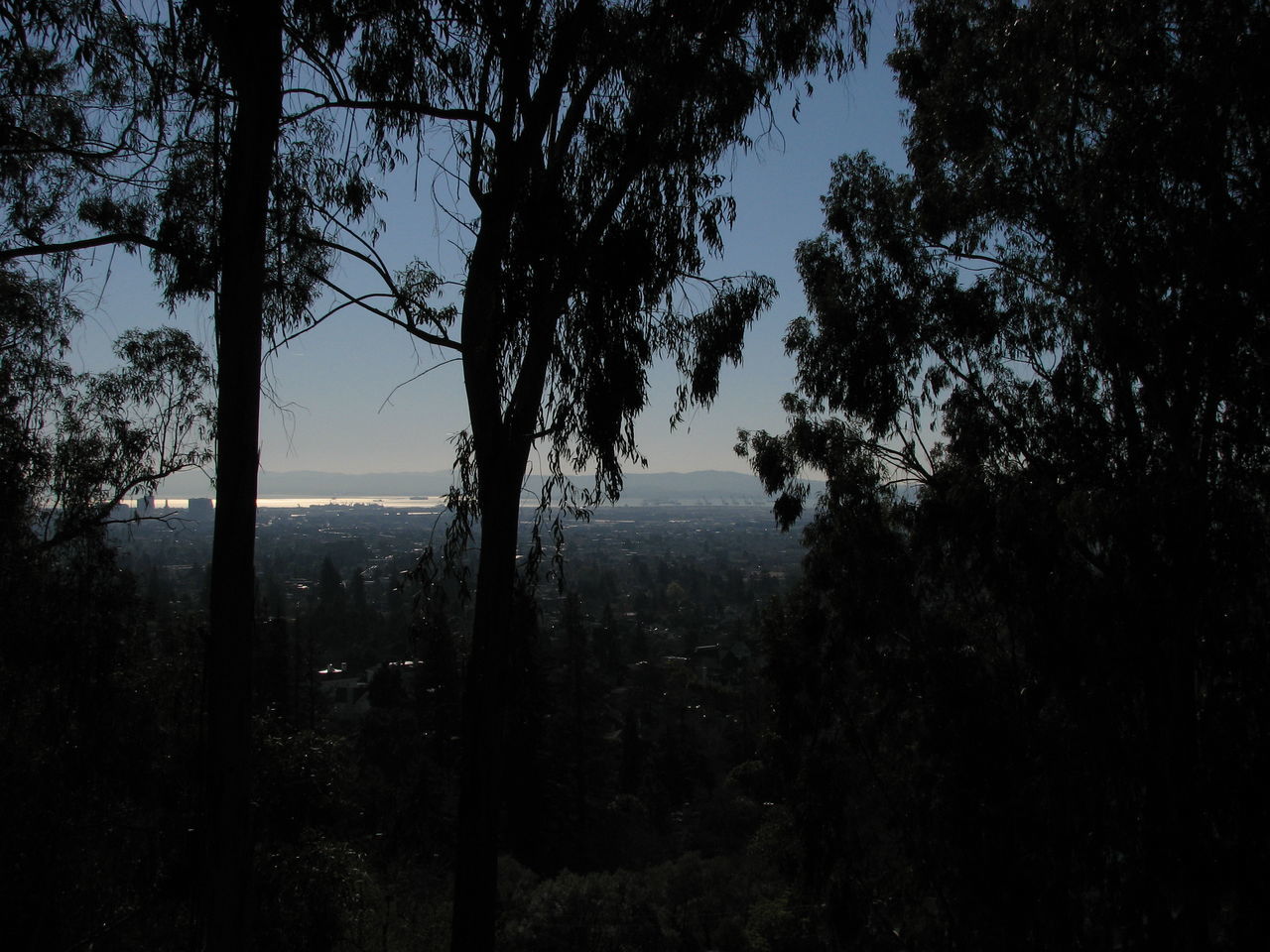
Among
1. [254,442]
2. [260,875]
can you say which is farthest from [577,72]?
Answer: [260,875]

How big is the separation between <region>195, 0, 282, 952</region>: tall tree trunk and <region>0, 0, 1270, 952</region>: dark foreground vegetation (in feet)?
0.05

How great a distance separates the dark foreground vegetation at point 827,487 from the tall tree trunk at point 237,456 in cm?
1

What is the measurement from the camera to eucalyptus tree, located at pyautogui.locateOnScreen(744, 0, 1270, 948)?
4.36m

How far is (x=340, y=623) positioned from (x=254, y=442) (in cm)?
3347

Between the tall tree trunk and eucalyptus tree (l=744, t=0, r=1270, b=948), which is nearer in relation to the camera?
the tall tree trunk

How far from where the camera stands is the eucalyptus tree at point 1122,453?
4.36m

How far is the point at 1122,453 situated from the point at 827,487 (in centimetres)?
203

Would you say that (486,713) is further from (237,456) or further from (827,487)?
(827,487)

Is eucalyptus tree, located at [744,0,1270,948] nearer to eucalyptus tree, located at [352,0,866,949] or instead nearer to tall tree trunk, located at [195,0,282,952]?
eucalyptus tree, located at [352,0,866,949]

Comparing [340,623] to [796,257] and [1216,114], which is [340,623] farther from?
[1216,114]

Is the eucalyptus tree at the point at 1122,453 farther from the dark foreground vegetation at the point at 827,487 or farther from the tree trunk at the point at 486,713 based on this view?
the tree trunk at the point at 486,713

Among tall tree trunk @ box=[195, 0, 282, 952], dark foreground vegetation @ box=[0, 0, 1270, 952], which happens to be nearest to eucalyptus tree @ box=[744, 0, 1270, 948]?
dark foreground vegetation @ box=[0, 0, 1270, 952]

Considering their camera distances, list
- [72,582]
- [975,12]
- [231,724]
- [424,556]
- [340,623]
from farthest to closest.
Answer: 1. [340,623]
2. [72,582]
3. [975,12]
4. [424,556]
5. [231,724]

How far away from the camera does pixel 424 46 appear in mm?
4027
